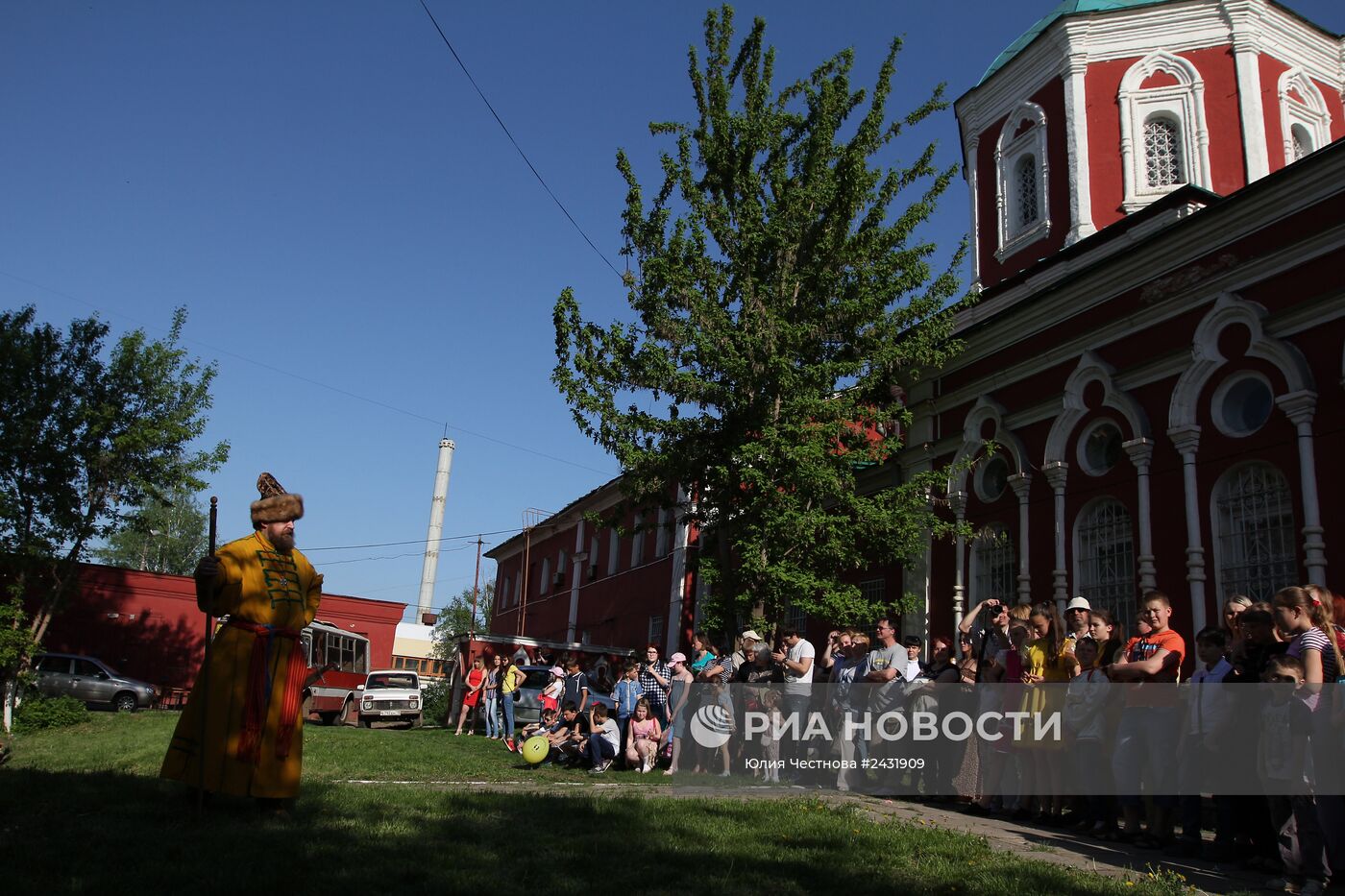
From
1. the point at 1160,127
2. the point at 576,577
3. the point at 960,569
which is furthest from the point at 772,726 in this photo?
the point at 576,577

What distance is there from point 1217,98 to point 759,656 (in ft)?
40.6

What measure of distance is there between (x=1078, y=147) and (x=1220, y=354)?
6156 mm

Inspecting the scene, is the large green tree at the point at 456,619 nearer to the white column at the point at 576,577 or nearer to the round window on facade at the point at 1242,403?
the white column at the point at 576,577

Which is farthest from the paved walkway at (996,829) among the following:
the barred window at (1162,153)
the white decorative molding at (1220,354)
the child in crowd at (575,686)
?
the barred window at (1162,153)

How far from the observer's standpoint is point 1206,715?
6641 millimetres

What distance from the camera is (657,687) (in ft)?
43.4

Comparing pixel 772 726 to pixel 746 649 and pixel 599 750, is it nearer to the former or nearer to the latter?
pixel 746 649

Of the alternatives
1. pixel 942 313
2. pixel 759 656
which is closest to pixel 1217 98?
pixel 942 313

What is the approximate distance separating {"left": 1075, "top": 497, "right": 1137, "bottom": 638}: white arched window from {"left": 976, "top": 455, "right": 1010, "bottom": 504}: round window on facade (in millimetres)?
1745

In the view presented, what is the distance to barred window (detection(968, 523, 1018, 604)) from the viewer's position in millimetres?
15625

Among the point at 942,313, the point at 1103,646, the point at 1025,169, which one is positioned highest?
the point at 1025,169

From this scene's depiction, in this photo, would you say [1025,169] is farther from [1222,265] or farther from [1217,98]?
[1222,265]

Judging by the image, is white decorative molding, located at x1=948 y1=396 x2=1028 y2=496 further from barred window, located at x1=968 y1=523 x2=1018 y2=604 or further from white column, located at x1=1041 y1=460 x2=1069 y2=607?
barred window, located at x1=968 y1=523 x2=1018 y2=604

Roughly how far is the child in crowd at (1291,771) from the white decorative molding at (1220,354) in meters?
6.99
